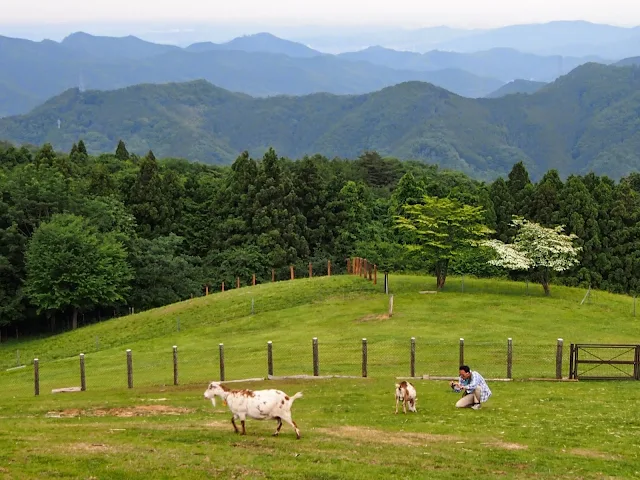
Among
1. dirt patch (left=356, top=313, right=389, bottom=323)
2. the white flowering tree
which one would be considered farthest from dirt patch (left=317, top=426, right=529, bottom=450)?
the white flowering tree

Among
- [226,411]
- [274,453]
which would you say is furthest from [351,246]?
[274,453]

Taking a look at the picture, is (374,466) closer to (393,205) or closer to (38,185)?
(38,185)

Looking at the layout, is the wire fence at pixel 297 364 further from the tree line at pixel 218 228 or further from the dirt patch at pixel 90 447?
the tree line at pixel 218 228

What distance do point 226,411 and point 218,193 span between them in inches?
2908

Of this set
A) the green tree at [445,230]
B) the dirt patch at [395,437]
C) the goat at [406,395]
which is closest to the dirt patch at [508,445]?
the dirt patch at [395,437]

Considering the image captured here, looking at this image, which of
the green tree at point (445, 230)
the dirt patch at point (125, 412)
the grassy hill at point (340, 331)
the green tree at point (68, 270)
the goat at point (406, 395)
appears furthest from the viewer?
the green tree at point (68, 270)

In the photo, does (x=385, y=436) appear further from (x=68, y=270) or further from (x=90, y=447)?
(x=68, y=270)

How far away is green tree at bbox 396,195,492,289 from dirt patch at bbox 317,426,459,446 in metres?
32.1

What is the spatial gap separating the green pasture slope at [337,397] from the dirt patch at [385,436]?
0.17 ft

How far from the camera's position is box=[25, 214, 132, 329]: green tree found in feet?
195

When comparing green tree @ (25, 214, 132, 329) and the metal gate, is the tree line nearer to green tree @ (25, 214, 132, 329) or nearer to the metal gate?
green tree @ (25, 214, 132, 329)

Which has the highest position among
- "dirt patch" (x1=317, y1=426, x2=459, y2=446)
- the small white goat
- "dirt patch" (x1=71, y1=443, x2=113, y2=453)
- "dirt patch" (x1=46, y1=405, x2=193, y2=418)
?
the small white goat

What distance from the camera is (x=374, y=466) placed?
1495 cm

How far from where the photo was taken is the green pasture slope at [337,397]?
15.3 meters
